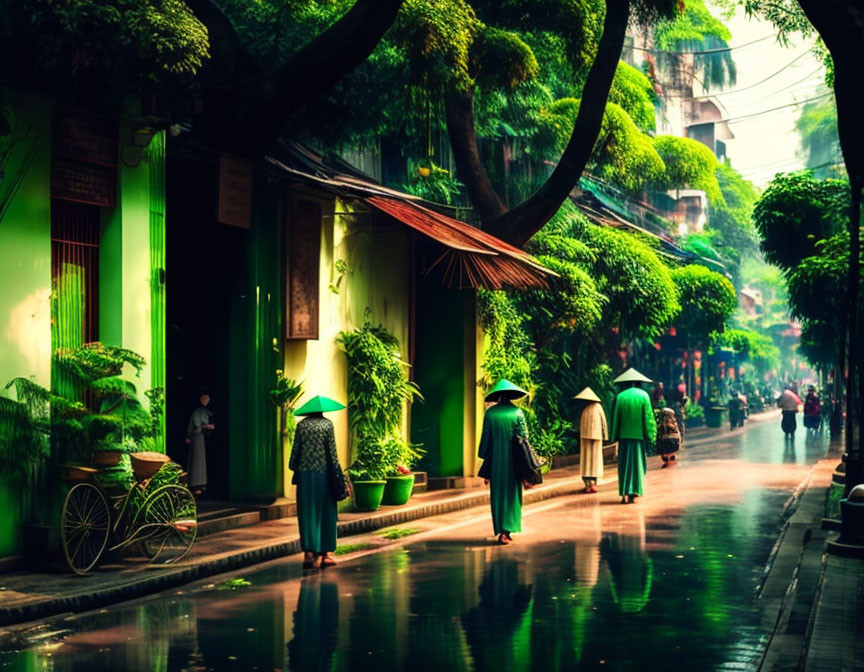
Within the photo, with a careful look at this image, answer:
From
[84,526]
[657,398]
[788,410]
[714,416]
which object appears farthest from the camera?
[714,416]

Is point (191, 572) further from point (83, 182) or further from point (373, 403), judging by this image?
point (373, 403)

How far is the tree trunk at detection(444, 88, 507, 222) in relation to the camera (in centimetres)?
2298

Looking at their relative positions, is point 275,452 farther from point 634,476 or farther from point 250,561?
point 634,476

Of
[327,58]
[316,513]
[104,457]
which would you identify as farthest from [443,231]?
[104,457]

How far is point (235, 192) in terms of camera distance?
15.9m

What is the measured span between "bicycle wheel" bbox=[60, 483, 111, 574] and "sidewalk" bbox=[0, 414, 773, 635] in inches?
6.3

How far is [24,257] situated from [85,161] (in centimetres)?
142

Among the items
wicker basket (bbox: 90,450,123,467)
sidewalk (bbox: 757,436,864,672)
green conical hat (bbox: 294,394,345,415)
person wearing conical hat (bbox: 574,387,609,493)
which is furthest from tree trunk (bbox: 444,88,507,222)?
wicker basket (bbox: 90,450,123,467)

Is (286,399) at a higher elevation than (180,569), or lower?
higher

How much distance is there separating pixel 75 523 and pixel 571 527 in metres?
7.00

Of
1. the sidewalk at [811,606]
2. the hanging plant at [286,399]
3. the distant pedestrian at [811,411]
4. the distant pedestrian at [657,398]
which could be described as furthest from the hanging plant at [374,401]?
the distant pedestrian at [811,411]

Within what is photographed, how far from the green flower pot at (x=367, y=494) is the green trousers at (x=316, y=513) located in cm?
449

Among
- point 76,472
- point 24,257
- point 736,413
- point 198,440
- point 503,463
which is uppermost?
point 24,257

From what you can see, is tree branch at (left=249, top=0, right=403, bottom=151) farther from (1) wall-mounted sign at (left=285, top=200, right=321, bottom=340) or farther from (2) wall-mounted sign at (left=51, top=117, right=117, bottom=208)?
(2) wall-mounted sign at (left=51, top=117, right=117, bottom=208)
